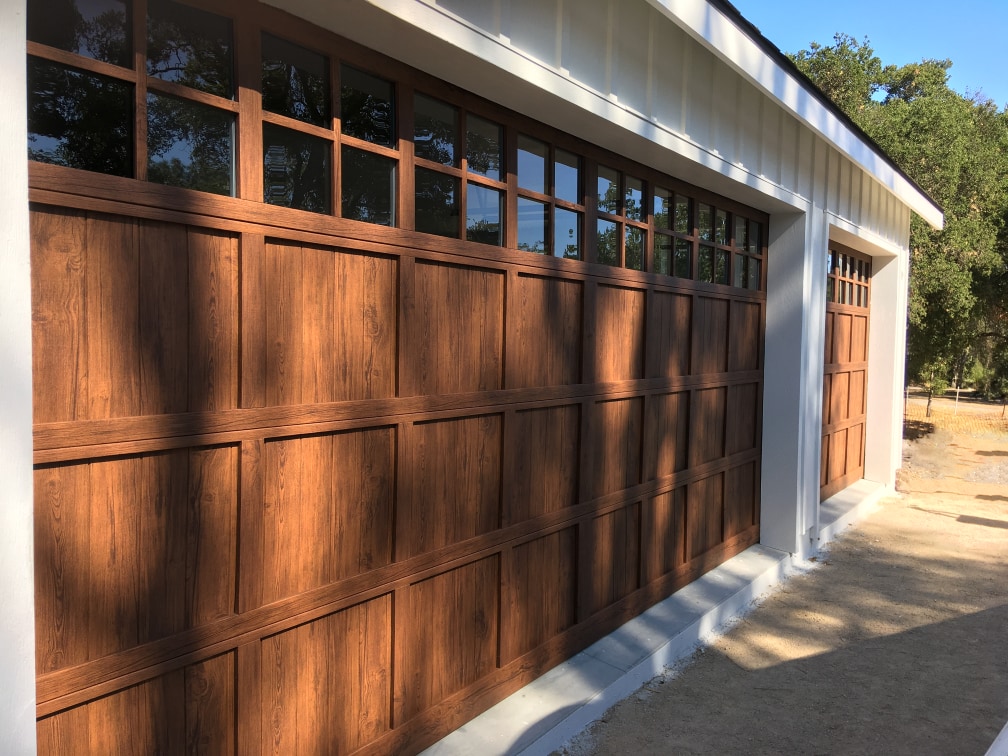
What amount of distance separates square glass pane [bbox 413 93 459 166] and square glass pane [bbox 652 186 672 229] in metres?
1.93

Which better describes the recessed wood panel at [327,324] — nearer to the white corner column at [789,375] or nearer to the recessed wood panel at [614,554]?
the recessed wood panel at [614,554]

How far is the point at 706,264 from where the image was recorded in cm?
529

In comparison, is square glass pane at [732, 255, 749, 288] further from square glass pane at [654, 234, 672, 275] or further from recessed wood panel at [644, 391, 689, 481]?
recessed wood panel at [644, 391, 689, 481]

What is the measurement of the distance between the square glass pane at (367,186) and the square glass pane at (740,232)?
374 centimetres

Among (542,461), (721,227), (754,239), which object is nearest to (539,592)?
(542,461)

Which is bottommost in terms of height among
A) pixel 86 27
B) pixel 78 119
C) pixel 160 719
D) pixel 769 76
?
pixel 160 719

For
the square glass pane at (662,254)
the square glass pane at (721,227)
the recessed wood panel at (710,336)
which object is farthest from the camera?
the square glass pane at (721,227)

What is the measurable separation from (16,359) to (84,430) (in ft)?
1.04

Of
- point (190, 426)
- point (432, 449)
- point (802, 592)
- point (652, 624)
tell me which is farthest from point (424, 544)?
point (802, 592)

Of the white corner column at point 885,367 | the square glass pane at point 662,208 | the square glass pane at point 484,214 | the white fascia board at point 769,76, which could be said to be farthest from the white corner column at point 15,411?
the white corner column at point 885,367

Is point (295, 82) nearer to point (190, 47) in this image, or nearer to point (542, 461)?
point (190, 47)

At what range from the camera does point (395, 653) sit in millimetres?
2863

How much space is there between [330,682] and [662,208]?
11.7ft

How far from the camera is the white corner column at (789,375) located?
604 cm
